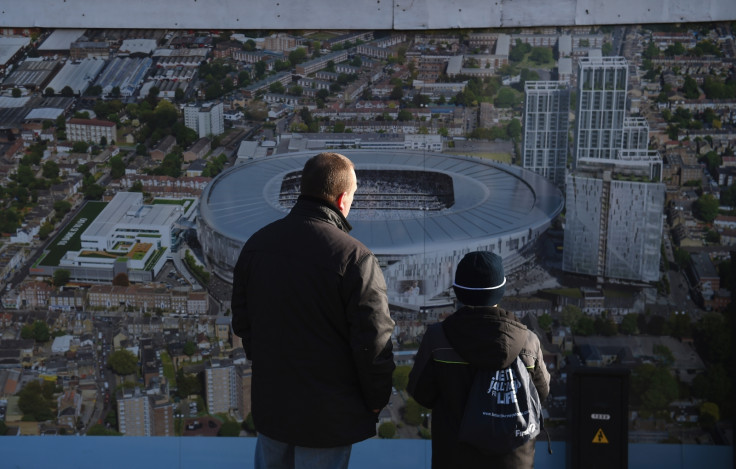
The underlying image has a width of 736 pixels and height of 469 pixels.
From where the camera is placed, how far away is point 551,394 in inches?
186

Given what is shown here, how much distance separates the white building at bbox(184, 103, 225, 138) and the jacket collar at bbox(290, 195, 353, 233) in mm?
2231

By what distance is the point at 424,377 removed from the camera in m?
2.66

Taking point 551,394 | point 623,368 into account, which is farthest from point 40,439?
point 623,368

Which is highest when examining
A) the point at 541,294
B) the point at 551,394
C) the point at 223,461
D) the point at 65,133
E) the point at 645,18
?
the point at 645,18

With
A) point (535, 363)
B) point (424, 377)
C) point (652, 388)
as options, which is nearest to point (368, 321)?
point (424, 377)

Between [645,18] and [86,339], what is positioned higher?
[645,18]

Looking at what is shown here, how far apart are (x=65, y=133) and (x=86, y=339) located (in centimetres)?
106

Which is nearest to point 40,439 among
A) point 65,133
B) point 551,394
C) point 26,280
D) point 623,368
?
point 26,280

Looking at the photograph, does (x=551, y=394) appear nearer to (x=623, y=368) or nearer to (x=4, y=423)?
(x=623, y=368)

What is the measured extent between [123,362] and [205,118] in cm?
131

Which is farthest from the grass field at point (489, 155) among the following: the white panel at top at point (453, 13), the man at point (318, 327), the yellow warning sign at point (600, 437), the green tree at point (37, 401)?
the green tree at point (37, 401)

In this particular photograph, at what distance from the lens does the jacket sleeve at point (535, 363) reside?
2.61 meters

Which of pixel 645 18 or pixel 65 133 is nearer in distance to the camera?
pixel 645 18

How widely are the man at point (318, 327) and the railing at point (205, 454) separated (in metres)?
2.09
